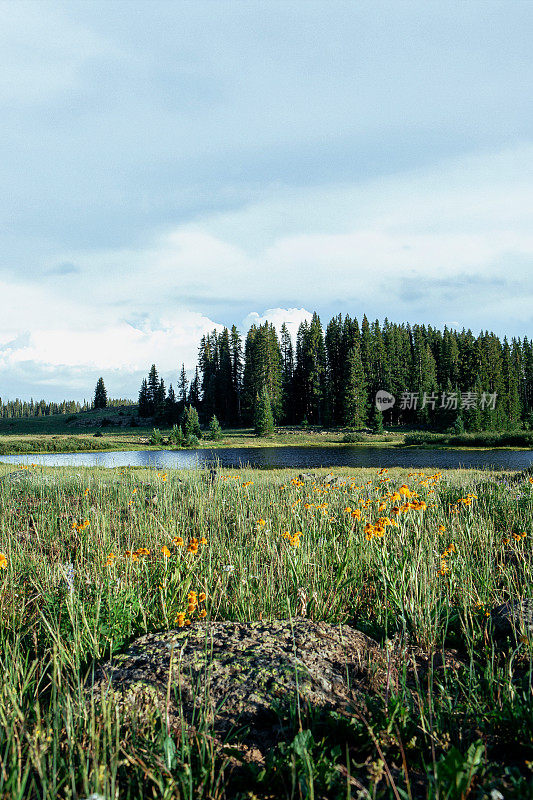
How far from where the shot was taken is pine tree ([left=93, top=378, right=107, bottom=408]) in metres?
111

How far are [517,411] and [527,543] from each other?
67.0 metres

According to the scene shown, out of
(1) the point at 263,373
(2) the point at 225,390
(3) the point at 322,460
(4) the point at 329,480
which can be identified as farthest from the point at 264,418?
(4) the point at 329,480

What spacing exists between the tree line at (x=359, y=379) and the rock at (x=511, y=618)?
51630mm

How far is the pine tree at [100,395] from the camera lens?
4355 inches

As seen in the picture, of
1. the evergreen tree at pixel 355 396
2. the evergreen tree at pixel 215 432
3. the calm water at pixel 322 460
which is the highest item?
the evergreen tree at pixel 355 396

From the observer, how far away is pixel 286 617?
3.24m

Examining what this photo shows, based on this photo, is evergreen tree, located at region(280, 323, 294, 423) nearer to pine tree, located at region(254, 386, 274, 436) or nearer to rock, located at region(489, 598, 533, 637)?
pine tree, located at region(254, 386, 274, 436)

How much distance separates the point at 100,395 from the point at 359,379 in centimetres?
7473

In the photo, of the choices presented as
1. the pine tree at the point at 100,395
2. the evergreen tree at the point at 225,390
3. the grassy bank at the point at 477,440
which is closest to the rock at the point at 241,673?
the grassy bank at the point at 477,440

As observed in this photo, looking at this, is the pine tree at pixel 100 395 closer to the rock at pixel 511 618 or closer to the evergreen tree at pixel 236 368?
the evergreen tree at pixel 236 368

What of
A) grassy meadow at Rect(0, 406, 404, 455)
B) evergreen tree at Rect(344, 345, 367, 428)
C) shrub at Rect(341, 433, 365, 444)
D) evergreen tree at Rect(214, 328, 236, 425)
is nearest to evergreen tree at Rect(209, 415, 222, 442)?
grassy meadow at Rect(0, 406, 404, 455)

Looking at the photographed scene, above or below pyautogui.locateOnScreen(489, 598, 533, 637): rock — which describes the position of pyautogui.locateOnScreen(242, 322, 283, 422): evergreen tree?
above

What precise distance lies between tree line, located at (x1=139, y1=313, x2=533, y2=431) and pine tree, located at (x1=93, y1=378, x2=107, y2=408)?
36.3 meters

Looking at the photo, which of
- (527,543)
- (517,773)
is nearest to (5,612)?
(517,773)
